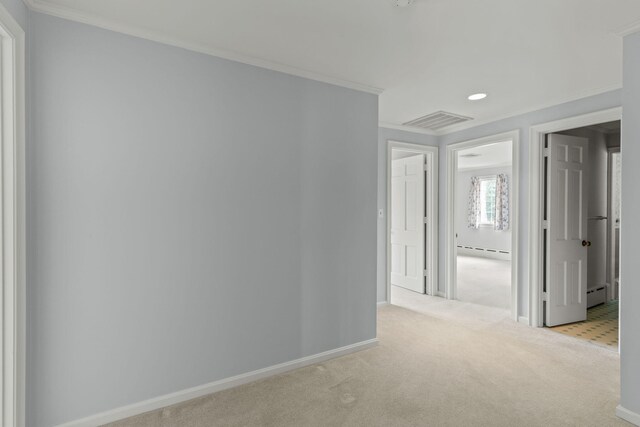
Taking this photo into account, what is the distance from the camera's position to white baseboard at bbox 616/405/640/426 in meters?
2.06

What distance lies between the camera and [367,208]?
124 inches

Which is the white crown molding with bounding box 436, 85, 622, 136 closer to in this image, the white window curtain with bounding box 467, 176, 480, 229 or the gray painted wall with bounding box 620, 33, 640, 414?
the gray painted wall with bounding box 620, 33, 640, 414

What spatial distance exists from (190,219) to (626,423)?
2.94 metres

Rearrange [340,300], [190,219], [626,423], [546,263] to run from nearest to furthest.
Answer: [626,423] < [190,219] < [340,300] < [546,263]

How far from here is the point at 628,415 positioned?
2.10 meters

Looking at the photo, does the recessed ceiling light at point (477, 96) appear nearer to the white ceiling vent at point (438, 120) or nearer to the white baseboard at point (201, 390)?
the white ceiling vent at point (438, 120)

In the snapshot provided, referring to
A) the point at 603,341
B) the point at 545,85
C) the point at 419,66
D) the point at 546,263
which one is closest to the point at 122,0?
the point at 419,66

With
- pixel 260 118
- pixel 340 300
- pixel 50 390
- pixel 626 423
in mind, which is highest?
pixel 260 118

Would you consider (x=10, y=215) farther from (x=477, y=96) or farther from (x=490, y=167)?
(x=490, y=167)

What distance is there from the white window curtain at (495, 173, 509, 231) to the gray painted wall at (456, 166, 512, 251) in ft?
0.43

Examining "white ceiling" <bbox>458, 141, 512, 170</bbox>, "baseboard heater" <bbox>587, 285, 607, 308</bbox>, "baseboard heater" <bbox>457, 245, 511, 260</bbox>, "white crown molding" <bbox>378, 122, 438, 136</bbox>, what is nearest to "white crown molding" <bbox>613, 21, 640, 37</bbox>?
"white crown molding" <bbox>378, 122, 438, 136</bbox>

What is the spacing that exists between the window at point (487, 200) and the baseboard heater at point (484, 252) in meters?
0.69

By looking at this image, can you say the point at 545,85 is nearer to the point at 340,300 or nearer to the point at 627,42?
the point at 627,42

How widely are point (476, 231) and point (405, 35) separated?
817cm
